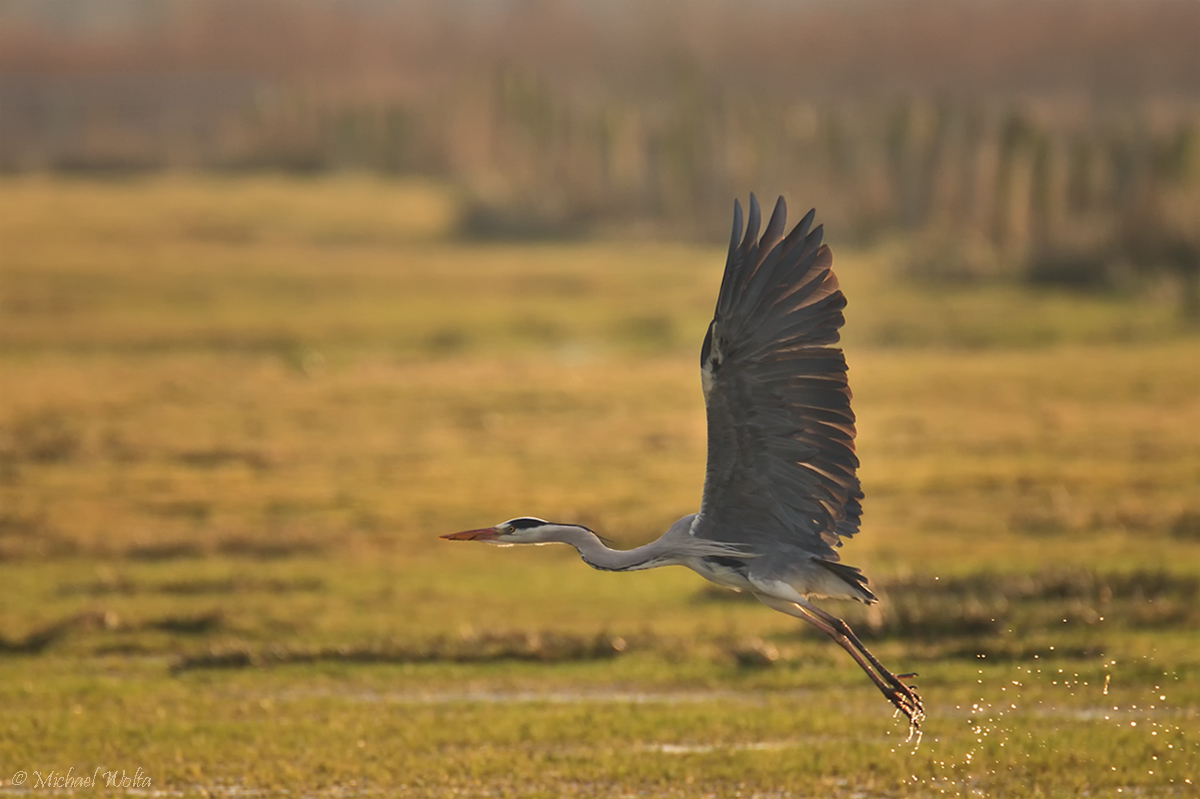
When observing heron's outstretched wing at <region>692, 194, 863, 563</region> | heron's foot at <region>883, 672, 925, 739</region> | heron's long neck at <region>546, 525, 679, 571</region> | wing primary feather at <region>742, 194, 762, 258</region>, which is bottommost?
heron's foot at <region>883, 672, 925, 739</region>

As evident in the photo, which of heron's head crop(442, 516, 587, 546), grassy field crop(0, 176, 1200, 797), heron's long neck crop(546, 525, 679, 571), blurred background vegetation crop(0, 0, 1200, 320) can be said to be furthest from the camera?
blurred background vegetation crop(0, 0, 1200, 320)

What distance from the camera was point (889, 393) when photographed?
32.2m

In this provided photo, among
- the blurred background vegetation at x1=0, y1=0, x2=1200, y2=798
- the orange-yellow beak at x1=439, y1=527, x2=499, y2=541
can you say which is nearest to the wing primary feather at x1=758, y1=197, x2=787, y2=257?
the orange-yellow beak at x1=439, y1=527, x2=499, y2=541

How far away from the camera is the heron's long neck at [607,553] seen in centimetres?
876

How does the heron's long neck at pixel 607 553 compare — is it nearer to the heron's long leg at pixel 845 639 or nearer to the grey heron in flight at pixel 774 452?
the grey heron in flight at pixel 774 452

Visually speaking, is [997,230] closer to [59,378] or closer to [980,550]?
[59,378]

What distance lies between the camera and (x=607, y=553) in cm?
A: 881

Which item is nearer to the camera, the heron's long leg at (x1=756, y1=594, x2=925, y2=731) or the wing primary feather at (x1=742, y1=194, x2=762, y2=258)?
the wing primary feather at (x1=742, y1=194, x2=762, y2=258)

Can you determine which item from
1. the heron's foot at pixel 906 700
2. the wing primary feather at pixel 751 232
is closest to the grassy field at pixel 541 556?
the heron's foot at pixel 906 700

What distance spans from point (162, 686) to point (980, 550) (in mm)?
10110

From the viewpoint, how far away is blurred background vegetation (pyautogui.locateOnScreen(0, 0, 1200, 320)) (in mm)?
55094

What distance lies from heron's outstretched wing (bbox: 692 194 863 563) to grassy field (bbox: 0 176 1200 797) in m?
2.44

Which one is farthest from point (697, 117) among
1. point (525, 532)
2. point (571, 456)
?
point (525, 532)

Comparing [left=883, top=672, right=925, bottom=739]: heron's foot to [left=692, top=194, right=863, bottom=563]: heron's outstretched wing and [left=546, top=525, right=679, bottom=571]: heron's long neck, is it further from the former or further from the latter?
[left=546, top=525, right=679, bottom=571]: heron's long neck
